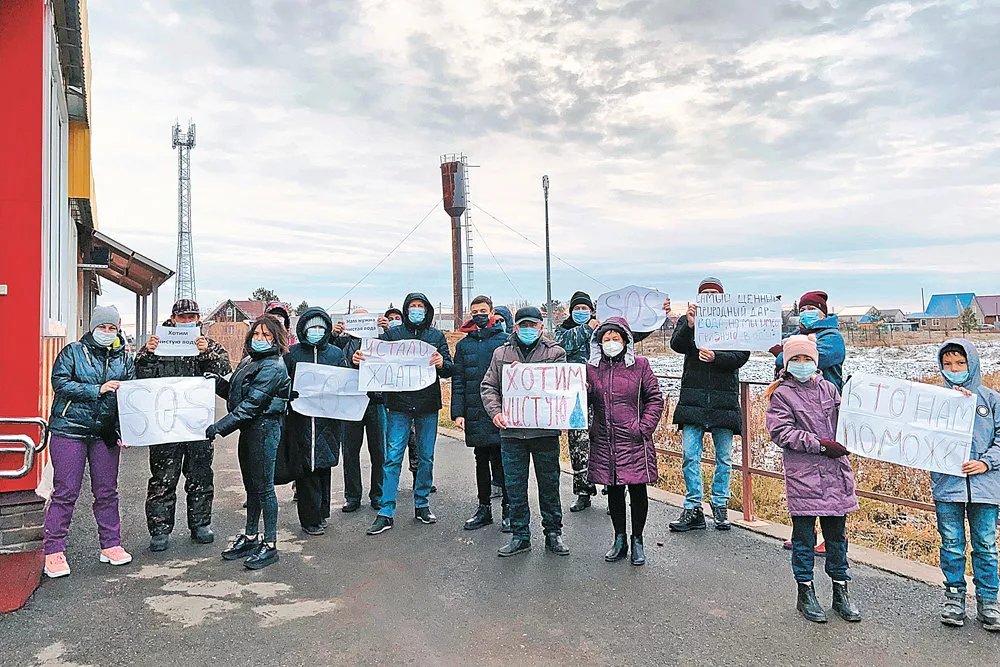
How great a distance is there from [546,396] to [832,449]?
6.93 ft

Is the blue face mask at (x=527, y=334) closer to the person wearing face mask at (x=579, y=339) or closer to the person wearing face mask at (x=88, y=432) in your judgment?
the person wearing face mask at (x=579, y=339)

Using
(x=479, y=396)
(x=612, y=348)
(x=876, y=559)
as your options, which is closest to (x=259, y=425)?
(x=479, y=396)

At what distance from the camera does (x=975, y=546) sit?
4.29 m

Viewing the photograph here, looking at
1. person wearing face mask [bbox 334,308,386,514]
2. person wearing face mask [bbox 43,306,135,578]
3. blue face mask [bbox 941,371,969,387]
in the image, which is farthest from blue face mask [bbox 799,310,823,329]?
person wearing face mask [bbox 43,306,135,578]

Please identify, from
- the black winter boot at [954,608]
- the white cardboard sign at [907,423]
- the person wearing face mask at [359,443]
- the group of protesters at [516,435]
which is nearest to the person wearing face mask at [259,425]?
the group of protesters at [516,435]

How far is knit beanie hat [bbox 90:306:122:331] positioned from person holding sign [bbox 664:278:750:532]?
15.1 feet

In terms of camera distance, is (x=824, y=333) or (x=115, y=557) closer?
(x=824, y=333)

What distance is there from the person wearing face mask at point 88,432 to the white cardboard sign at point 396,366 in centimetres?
200

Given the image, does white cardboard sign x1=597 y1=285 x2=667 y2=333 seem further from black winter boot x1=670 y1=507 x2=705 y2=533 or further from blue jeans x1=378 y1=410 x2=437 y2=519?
blue jeans x1=378 y1=410 x2=437 y2=519

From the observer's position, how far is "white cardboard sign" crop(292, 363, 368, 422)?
646 centimetres

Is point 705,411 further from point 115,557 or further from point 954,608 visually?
point 115,557

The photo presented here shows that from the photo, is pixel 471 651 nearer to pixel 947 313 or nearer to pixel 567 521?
pixel 567 521

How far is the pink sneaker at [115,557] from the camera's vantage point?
545cm

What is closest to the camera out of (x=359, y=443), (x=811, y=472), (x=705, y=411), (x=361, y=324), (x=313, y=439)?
(x=811, y=472)
